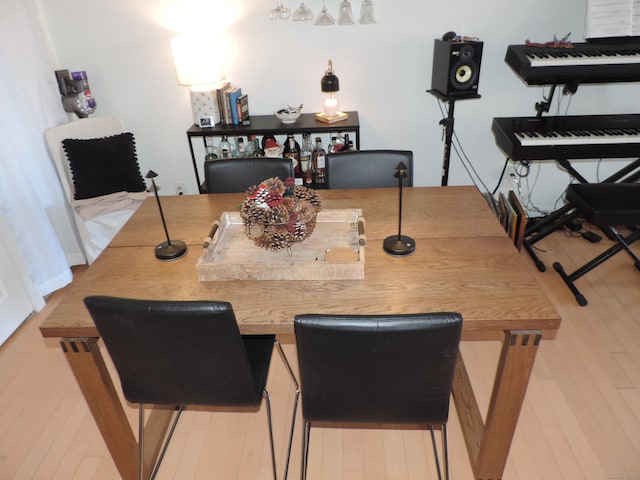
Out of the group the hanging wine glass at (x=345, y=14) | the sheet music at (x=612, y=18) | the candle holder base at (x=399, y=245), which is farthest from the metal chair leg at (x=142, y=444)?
the sheet music at (x=612, y=18)

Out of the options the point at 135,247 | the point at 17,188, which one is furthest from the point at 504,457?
the point at 17,188

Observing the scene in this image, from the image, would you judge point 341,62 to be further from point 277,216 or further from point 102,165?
point 277,216

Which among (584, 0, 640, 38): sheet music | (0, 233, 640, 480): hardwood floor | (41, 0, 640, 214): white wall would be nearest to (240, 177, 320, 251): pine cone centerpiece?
(0, 233, 640, 480): hardwood floor

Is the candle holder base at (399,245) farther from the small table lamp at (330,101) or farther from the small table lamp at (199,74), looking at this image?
the small table lamp at (199,74)

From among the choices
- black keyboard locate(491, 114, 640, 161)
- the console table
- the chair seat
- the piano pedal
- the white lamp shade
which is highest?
the white lamp shade

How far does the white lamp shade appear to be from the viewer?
2.81 m

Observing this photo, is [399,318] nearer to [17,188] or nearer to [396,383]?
[396,383]

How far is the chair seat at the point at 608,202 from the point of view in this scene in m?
2.43

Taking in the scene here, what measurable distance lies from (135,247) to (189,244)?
222 millimetres

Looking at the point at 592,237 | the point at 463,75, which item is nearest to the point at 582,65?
the point at 463,75

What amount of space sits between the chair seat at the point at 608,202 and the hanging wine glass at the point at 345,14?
5.53ft

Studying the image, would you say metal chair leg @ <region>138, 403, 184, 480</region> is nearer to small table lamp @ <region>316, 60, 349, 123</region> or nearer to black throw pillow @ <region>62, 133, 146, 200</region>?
black throw pillow @ <region>62, 133, 146, 200</region>

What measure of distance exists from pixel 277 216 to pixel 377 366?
2.02 ft

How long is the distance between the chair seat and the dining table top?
855 millimetres
